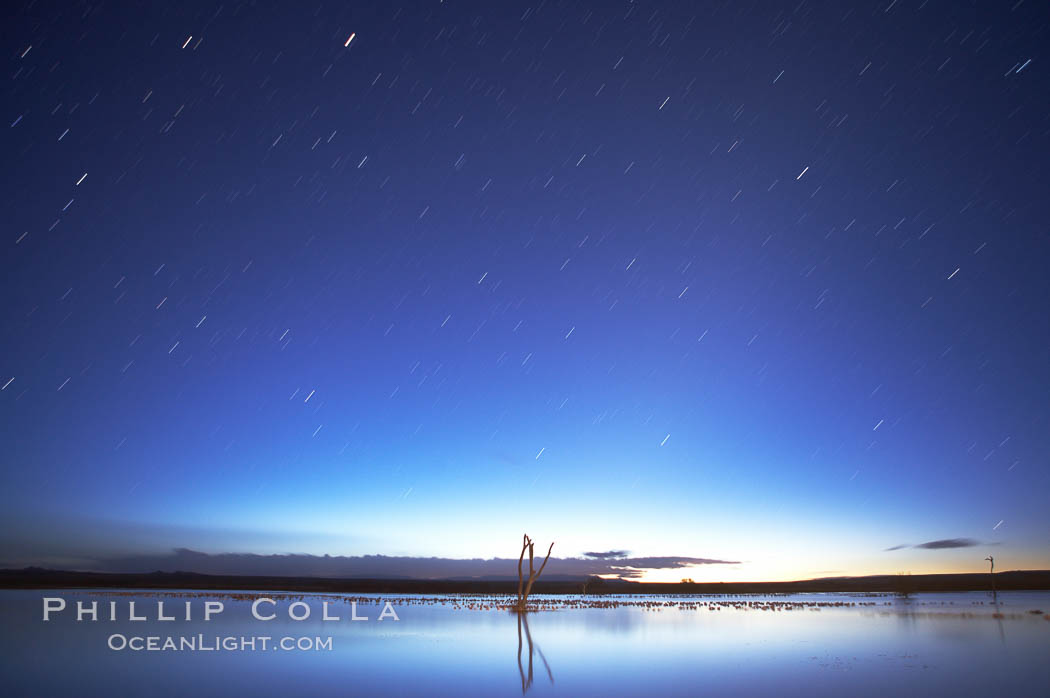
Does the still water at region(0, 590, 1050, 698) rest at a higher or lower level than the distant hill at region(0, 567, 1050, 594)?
higher

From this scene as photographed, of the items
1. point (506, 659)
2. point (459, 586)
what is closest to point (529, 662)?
point (506, 659)

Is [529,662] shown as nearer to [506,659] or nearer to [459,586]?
[506,659]

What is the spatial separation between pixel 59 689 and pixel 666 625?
24.5 meters

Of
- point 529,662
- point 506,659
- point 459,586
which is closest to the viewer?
point 529,662

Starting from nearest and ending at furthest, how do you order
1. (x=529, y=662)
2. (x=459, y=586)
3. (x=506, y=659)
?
(x=529, y=662) < (x=506, y=659) < (x=459, y=586)

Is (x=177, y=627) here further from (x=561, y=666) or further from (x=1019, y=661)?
(x=1019, y=661)

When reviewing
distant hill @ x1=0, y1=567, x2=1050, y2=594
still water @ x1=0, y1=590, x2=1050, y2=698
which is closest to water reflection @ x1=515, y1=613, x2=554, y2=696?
still water @ x1=0, y1=590, x2=1050, y2=698

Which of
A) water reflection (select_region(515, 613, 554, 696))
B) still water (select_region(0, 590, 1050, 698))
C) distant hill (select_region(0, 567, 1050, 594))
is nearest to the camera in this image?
still water (select_region(0, 590, 1050, 698))

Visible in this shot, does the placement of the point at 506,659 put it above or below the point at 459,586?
above

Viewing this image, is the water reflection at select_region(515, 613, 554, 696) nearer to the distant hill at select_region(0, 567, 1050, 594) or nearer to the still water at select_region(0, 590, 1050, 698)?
the still water at select_region(0, 590, 1050, 698)

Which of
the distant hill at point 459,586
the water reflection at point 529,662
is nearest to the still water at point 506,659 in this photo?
the water reflection at point 529,662

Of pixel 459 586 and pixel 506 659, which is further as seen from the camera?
pixel 459 586

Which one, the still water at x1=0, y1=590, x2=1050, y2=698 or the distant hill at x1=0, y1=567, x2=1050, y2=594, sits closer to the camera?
the still water at x1=0, y1=590, x2=1050, y2=698

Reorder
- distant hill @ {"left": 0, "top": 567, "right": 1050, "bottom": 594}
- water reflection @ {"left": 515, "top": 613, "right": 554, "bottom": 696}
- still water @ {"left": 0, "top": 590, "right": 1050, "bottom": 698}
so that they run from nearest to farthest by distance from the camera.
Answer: still water @ {"left": 0, "top": 590, "right": 1050, "bottom": 698}
water reflection @ {"left": 515, "top": 613, "right": 554, "bottom": 696}
distant hill @ {"left": 0, "top": 567, "right": 1050, "bottom": 594}
